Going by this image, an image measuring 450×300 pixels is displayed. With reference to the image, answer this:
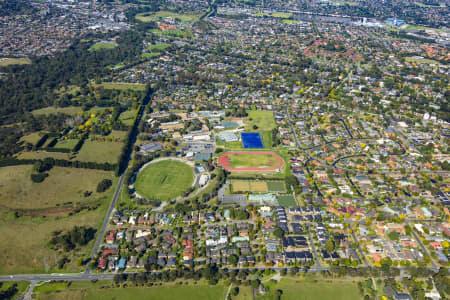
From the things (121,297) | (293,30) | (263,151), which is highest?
(293,30)

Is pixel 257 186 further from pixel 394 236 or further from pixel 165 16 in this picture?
pixel 165 16

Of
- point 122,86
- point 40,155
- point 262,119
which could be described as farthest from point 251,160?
point 122,86

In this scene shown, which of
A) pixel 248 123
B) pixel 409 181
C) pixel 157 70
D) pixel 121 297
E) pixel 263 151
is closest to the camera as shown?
pixel 121 297

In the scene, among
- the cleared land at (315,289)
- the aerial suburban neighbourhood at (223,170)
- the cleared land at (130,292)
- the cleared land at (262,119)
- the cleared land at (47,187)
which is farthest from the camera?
the cleared land at (262,119)

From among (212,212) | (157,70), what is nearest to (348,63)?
(157,70)

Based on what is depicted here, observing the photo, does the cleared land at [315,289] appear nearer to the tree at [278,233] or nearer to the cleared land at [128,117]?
the tree at [278,233]

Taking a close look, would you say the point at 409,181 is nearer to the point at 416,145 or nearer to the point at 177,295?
the point at 416,145

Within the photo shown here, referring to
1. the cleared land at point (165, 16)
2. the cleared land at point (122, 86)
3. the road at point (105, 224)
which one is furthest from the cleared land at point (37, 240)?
the cleared land at point (165, 16)
